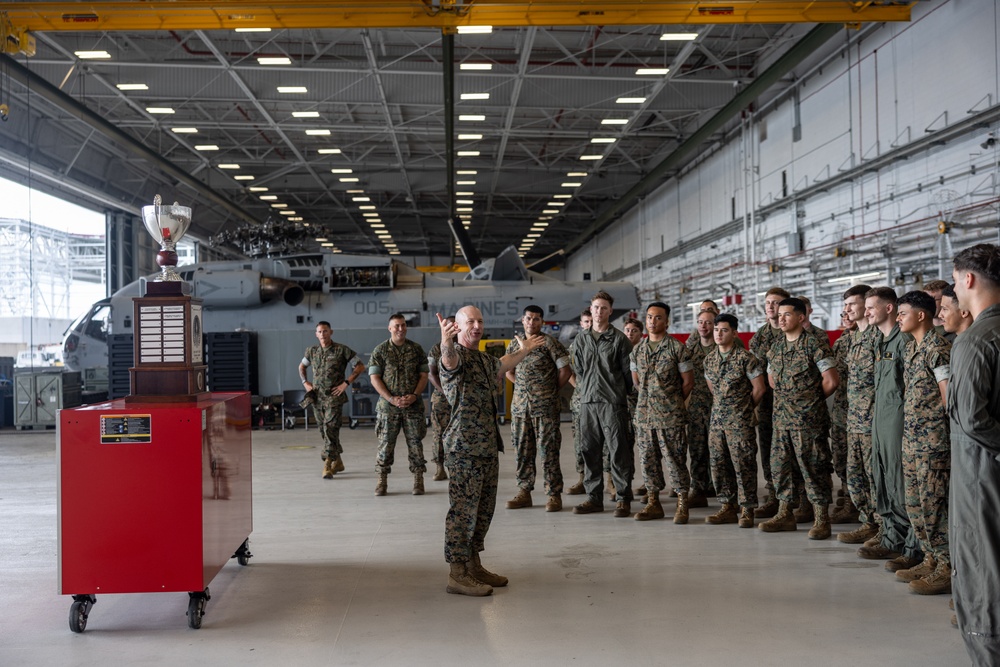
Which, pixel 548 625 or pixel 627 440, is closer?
pixel 548 625

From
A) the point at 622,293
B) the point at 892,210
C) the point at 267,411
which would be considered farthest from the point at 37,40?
the point at 892,210

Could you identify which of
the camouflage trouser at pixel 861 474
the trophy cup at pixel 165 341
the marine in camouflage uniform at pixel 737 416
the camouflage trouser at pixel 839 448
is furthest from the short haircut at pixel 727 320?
the trophy cup at pixel 165 341

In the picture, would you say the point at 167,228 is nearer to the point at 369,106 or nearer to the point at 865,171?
the point at 865,171

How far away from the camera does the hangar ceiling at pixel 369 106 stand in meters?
14.6

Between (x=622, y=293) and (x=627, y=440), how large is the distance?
306 inches

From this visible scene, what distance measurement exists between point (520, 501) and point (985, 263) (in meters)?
4.71

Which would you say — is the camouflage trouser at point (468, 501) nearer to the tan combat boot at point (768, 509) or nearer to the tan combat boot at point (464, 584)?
the tan combat boot at point (464, 584)

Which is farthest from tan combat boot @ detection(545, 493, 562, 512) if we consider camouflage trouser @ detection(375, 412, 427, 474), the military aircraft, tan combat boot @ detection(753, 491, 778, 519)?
the military aircraft

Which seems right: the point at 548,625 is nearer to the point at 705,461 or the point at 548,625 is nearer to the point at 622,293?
the point at 705,461

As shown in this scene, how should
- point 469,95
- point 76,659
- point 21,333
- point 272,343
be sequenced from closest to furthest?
point 76,659 → point 272,343 → point 469,95 → point 21,333

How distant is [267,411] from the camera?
13695 mm

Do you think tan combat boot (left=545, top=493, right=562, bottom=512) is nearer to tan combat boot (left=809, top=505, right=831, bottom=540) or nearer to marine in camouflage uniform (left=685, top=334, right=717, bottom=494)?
marine in camouflage uniform (left=685, top=334, right=717, bottom=494)

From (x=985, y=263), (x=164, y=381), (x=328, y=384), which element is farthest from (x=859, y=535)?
(x=328, y=384)

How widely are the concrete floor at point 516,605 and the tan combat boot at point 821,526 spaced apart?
0.09 m
